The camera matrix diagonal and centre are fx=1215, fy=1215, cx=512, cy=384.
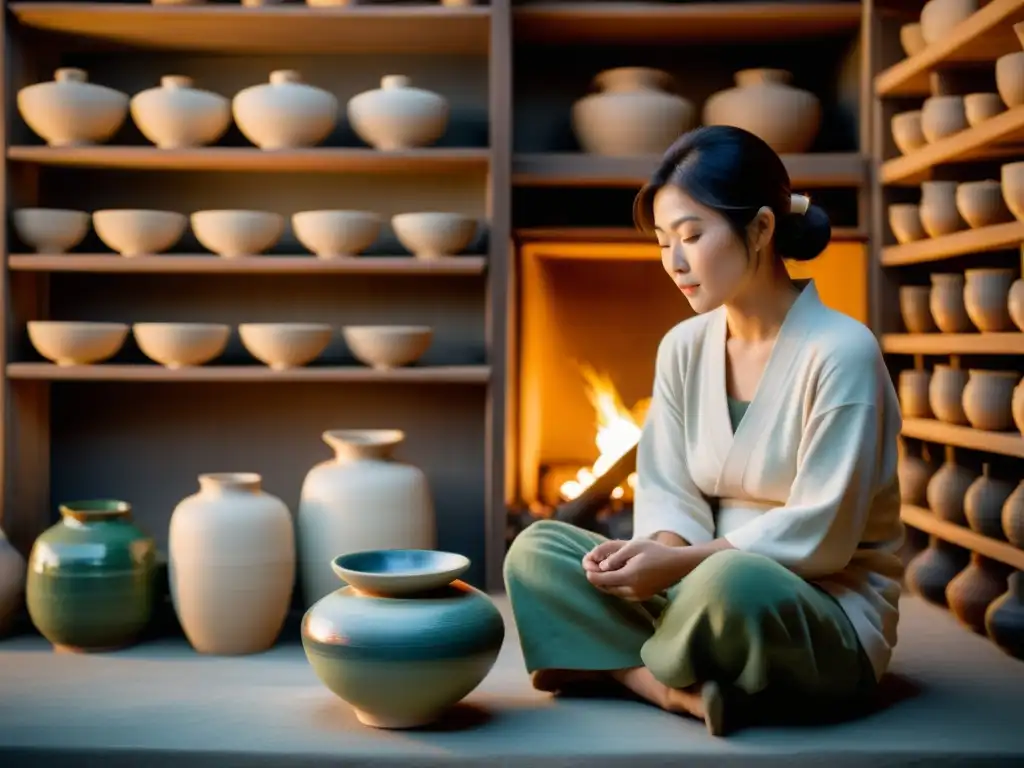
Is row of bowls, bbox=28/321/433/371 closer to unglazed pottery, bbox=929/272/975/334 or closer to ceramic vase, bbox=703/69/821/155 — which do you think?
ceramic vase, bbox=703/69/821/155

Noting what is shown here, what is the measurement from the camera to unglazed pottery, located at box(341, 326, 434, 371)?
3.40m

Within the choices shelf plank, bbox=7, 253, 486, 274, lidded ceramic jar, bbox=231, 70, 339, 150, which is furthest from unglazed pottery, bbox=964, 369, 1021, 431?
lidded ceramic jar, bbox=231, 70, 339, 150

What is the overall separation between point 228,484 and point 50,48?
68.1 inches

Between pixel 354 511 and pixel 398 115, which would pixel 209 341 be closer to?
pixel 354 511

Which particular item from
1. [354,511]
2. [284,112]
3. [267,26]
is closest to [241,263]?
[284,112]

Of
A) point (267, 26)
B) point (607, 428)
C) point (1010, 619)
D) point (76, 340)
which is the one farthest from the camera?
point (607, 428)

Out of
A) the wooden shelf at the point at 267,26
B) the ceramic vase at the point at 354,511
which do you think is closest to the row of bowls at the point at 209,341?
the ceramic vase at the point at 354,511

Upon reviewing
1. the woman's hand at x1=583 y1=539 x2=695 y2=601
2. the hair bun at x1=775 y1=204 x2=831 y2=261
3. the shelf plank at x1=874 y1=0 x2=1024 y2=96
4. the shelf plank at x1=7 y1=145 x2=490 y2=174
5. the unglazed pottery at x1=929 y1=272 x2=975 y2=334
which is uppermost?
the shelf plank at x1=874 y1=0 x2=1024 y2=96

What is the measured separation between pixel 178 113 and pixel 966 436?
2.29 meters

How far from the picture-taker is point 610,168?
355cm

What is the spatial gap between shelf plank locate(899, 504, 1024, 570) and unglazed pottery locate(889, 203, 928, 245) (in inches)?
29.6

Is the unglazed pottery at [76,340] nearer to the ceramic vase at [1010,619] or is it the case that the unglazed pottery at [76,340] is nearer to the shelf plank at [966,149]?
the shelf plank at [966,149]

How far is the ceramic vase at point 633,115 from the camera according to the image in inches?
140

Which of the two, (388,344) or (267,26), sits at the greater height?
(267,26)
